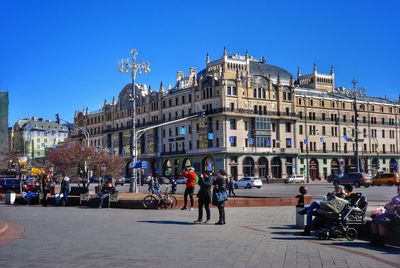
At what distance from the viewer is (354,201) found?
1247 cm

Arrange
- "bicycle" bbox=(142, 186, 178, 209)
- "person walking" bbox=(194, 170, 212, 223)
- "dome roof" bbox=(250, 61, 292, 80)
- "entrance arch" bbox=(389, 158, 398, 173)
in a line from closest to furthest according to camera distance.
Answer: "person walking" bbox=(194, 170, 212, 223)
"bicycle" bbox=(142, 186, 178, 209)
"dome roof" bbox=(250, 61, 292, 80)
"entrance arch" bbox=(389, 158, 398, 173)

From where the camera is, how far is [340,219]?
1191 centimetres

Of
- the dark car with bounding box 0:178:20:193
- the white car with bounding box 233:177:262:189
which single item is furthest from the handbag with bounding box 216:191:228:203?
the white car with bounding box 233:177:262:189

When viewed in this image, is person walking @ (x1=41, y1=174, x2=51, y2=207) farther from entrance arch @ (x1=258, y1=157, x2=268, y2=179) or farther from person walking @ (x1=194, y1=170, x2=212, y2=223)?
entrance arch @ (x1=258, y1=157, x2=268, y2=179)

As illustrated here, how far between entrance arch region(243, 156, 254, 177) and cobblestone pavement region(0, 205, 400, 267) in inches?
2694

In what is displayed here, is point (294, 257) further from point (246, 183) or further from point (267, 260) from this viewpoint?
point (246, 183)

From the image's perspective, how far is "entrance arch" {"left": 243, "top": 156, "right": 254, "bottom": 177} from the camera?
84.1 metres

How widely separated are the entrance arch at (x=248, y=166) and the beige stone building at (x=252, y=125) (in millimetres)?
85

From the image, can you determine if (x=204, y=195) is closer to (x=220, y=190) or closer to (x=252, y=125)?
(x=220, y=190)

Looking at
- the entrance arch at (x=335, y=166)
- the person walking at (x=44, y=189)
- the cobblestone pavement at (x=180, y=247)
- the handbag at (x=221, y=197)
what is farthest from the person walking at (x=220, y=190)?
the entrance arch at (x=335, y=166)

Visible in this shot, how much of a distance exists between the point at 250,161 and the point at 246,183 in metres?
25.2

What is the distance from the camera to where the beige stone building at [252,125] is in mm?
84625

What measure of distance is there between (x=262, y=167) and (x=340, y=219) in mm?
74815

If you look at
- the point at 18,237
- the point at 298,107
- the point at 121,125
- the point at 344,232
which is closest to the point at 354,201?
the point at 344,232
